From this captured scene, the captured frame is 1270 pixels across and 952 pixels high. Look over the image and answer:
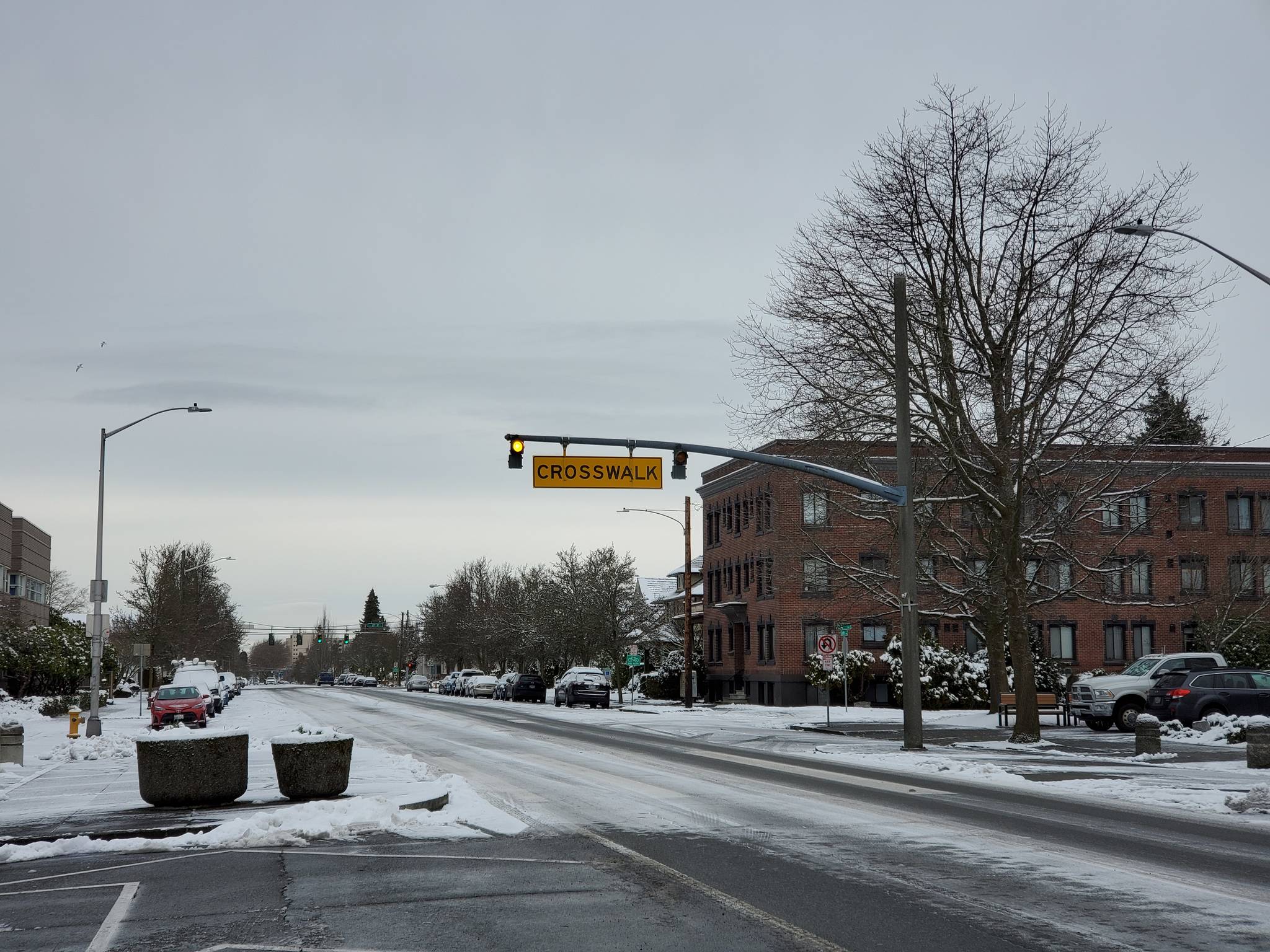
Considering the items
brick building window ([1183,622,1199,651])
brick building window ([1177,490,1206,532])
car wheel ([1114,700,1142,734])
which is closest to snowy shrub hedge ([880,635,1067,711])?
brick building window ([1183,622,1199,651])

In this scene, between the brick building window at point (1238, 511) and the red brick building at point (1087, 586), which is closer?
the red brick building at point (1087, 586)

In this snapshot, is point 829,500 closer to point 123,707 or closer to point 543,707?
point 543,707

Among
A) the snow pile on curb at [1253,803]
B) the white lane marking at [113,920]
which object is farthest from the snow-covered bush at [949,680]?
the white lane marking at [113,920]

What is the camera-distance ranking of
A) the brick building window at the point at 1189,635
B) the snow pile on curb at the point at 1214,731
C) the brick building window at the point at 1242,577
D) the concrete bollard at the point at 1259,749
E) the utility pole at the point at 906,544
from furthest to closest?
1. the brick building window at the point at 1189,635
2. the brick building window at the point at 1242,577
3. the snow pile on curb at the point at 1214,731
4. the utility pole at the point at 906,544
5. the concrete bollard at the point at 1259,749

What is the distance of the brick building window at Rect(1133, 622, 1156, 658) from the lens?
188 ft

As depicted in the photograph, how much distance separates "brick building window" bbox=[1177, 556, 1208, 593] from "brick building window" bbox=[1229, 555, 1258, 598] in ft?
4.49

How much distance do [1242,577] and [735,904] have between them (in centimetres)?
4971

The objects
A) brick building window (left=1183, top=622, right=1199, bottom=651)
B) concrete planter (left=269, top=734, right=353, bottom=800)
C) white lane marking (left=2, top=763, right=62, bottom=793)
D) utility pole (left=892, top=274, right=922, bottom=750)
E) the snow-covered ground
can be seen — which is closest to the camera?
the snow-covered ground

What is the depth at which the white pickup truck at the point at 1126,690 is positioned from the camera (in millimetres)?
33625

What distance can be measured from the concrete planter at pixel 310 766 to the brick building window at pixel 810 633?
41222 mm

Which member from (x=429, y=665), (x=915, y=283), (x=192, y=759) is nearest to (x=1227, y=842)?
(x=192, y=759)

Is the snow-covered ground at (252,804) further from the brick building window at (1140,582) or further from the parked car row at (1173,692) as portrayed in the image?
the brick building window at (1140,582)

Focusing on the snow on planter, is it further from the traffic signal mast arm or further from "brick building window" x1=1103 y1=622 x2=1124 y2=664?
"brick building window" x1=1103 y1=622 x2=1124 y2=664

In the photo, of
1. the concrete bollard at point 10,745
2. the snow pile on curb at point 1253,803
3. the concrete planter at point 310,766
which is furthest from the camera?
the concrete bollard at point 10,745
